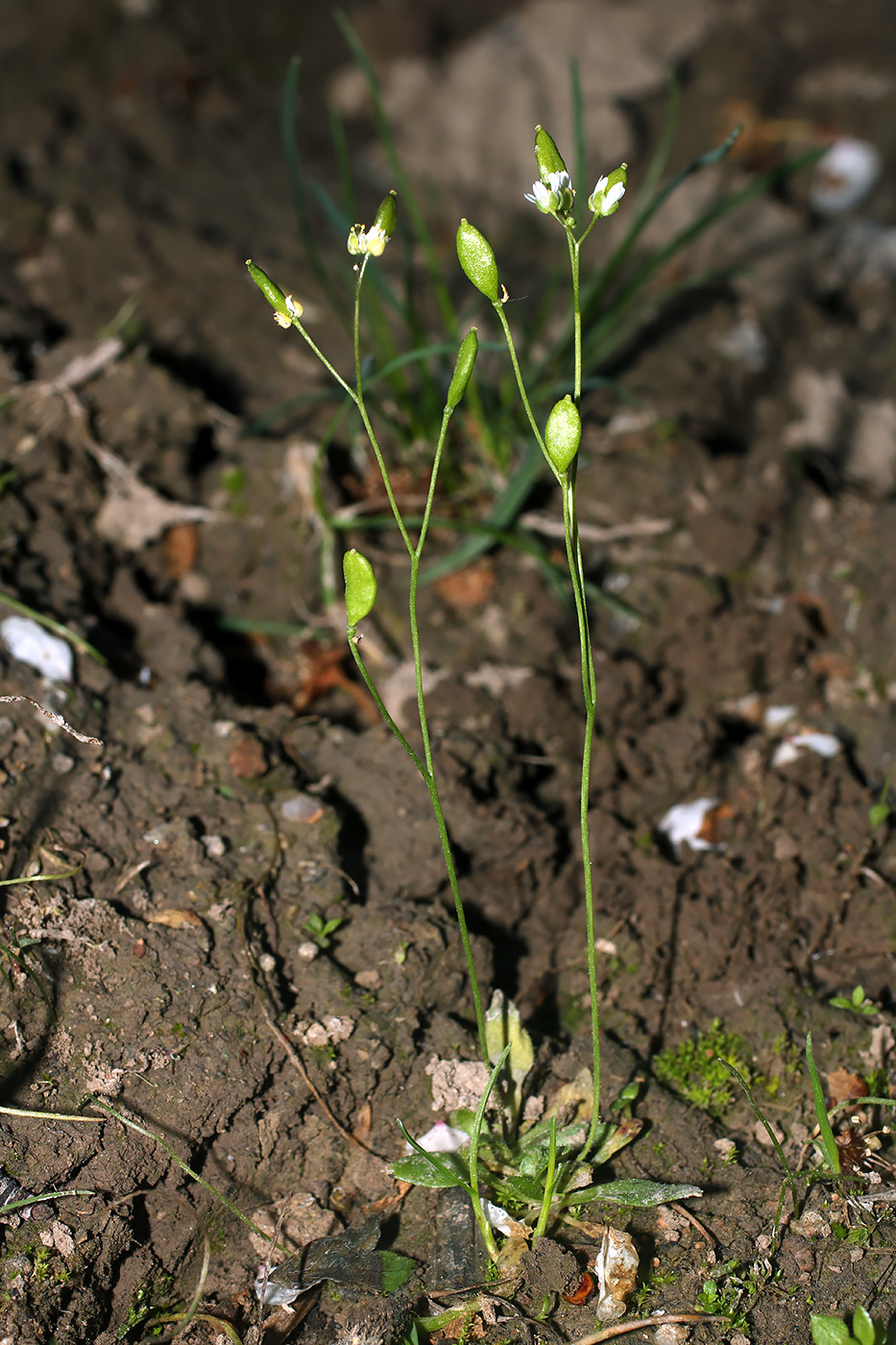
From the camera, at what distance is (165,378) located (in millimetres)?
2408

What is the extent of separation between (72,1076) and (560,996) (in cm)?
82

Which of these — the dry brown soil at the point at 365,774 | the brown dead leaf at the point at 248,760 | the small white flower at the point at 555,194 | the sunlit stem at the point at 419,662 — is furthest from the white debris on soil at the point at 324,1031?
the small white flower at the point at 555,194

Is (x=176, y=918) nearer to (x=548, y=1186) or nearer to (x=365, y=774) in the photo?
(x=365, y=774)

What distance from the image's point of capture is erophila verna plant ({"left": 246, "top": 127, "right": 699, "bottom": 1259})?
3.64 feet

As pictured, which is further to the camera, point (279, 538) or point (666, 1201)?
point (279, 538)

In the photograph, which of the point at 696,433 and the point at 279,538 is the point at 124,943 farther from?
the point at 696,433

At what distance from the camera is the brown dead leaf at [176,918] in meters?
1.60

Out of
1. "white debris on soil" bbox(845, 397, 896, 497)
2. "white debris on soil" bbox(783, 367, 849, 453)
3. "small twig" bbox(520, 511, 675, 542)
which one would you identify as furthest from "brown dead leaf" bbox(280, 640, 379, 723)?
"white debris on soil" bbox(845, 397, 896, 497)

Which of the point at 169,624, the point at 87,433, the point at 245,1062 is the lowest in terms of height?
the point at 245,1062

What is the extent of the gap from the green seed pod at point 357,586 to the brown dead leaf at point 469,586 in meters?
1.12

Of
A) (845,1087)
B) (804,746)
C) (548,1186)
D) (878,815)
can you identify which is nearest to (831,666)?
(804,746)

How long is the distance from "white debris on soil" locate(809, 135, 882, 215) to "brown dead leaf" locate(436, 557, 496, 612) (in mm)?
2277

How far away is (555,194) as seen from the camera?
1082 millimetres

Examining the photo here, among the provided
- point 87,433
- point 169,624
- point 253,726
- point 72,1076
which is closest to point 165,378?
point 87,433
